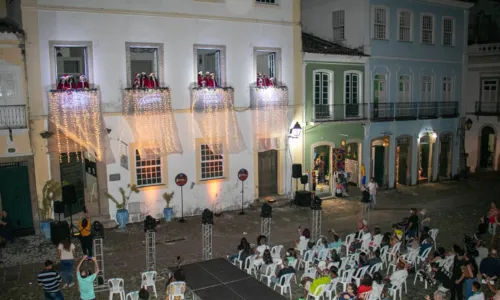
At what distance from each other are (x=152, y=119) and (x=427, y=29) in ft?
55.9

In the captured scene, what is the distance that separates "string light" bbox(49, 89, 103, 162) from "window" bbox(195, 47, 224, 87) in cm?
458

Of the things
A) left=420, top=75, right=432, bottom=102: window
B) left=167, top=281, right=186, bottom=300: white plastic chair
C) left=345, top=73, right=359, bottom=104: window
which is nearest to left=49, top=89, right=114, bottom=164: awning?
left=167, top=281, right=186, bottom=300: white plastic chair

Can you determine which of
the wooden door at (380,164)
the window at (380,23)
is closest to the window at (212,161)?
the wooden door at (380,164)

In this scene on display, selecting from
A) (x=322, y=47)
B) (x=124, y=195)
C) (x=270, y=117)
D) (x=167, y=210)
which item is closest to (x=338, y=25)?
(x=322, y=47)

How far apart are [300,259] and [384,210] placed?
8.90 meters

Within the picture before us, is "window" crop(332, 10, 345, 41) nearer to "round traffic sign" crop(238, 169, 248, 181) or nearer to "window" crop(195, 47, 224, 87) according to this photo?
"window" crop(195, 47, 224, 87)

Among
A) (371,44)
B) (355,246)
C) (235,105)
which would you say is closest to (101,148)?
(235,105)

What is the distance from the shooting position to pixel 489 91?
3052cm

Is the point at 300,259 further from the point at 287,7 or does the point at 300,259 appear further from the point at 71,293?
the point at 287,7

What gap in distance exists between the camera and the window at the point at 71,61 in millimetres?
17672

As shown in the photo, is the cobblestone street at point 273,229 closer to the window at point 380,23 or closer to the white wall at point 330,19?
the window at point 380,23

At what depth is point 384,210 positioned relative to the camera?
69.6 feet

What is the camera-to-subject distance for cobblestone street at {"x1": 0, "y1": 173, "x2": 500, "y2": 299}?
13.2m

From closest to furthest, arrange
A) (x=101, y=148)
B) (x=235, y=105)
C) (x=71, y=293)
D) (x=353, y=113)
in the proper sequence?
1. (x=71, y=293)
2. (x=101, y=148)
3. (x=235, y=105)
4. (x=353, y=113)
